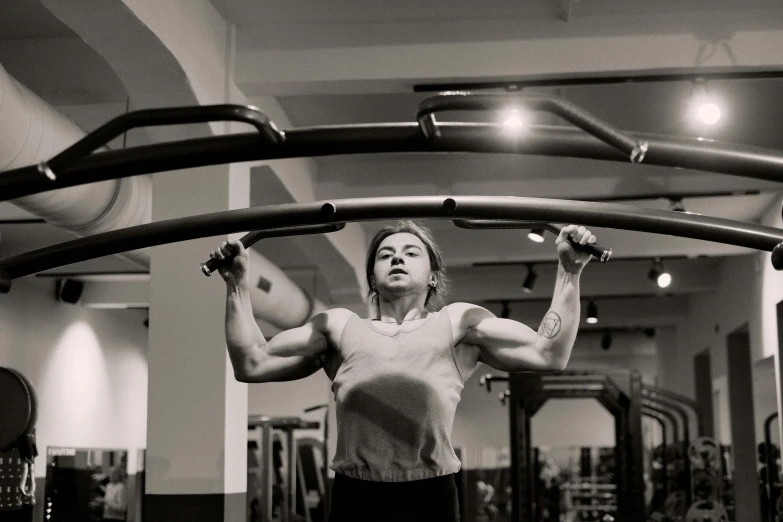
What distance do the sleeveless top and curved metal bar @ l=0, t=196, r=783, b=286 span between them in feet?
1.61

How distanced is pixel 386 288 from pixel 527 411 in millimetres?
7174

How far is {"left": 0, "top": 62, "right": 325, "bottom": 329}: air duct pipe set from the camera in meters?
3.89

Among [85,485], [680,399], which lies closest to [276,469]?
[85,485]

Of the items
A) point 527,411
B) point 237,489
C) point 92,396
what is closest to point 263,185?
point 237,489

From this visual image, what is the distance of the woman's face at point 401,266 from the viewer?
6.91ft

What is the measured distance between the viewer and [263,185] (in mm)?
6172

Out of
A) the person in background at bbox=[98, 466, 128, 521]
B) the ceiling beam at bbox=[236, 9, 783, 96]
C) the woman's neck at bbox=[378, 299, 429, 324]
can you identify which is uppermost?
the ceiling beam at bbox=[236, 9, 783, 96]

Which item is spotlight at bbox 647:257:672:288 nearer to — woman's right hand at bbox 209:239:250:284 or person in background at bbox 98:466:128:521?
person in background at bbox 98:466:128:521

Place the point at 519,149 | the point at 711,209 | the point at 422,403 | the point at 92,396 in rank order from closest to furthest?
the point at 519,149 < the point at 422,403 < the point at 711,209 < the point at 92,396

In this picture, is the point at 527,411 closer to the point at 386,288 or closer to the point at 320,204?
the point at 386,288

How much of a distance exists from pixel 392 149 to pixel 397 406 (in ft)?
2.33

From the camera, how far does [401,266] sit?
2111 millimetres

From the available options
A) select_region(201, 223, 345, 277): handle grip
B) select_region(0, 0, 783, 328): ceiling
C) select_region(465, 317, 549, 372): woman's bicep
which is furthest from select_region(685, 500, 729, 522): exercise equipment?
select_region(201, 223, 345, 277): handle grip

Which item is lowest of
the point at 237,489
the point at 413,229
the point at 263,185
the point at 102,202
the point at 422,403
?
the point at 237,489
